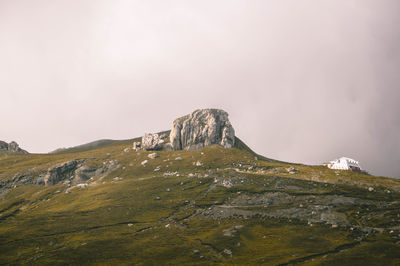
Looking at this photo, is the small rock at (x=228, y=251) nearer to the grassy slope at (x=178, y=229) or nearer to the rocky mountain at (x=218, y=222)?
the rocky mountain at (x=218, y=222)

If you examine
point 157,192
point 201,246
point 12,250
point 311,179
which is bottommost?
point 12,250

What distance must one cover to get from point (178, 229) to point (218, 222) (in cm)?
1895

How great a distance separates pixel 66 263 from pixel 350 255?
8798 centimetres

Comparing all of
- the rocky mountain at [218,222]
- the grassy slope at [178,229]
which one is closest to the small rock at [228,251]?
the rocky mountain at [218,222]

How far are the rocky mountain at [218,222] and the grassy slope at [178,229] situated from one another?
44 cm

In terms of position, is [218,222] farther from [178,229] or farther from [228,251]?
[228,251]

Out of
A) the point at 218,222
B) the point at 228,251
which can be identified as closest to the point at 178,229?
A: the point at 218,222

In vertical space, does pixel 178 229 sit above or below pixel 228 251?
above

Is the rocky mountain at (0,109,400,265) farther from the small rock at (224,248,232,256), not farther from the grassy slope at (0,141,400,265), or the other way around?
the grassy slope at (0,141,400,265)

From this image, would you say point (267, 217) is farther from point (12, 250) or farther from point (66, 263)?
point (12, 250)

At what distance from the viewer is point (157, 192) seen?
177000mm

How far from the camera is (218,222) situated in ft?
409

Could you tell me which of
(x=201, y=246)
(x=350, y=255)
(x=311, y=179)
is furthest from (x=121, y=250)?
(x=311, y=179)

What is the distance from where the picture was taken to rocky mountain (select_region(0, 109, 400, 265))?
86.6 m
